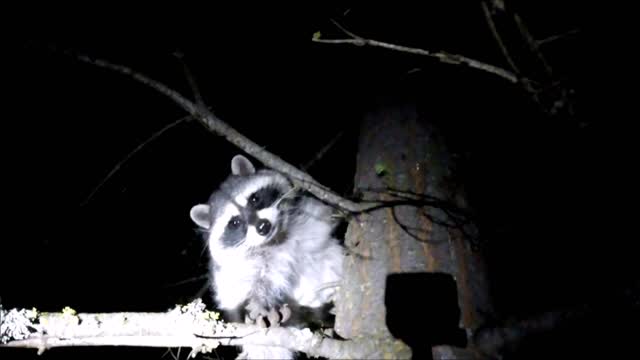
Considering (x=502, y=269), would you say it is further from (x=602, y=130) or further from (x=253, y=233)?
(x=253, y=233)

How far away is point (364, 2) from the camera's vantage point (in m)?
2.44

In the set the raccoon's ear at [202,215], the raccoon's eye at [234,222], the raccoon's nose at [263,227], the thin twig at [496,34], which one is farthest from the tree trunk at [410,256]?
the raccoon's ear at [202,215]

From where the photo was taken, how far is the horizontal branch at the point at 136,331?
1923 millimetres

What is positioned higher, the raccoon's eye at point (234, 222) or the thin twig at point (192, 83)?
the raccoon's eye at point (234, 222)

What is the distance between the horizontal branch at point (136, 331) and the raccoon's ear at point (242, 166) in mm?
2594

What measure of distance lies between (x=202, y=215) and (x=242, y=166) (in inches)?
22.2

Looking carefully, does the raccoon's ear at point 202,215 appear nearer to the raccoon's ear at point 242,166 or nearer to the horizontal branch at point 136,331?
the raccoon's ear at point 242,166

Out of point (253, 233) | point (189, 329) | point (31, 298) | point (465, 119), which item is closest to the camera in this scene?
point (189, 329)

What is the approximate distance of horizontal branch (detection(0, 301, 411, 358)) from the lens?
1.92m

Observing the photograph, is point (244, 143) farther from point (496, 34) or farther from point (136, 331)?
point (496, 34)

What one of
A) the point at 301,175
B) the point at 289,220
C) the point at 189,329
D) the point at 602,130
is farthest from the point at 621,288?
the point at 289,220

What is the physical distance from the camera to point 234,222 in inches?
174

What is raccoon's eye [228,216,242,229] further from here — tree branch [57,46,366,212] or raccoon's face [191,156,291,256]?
tree branch [57,46,366,212]

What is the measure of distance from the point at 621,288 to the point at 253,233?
9.58 feet
